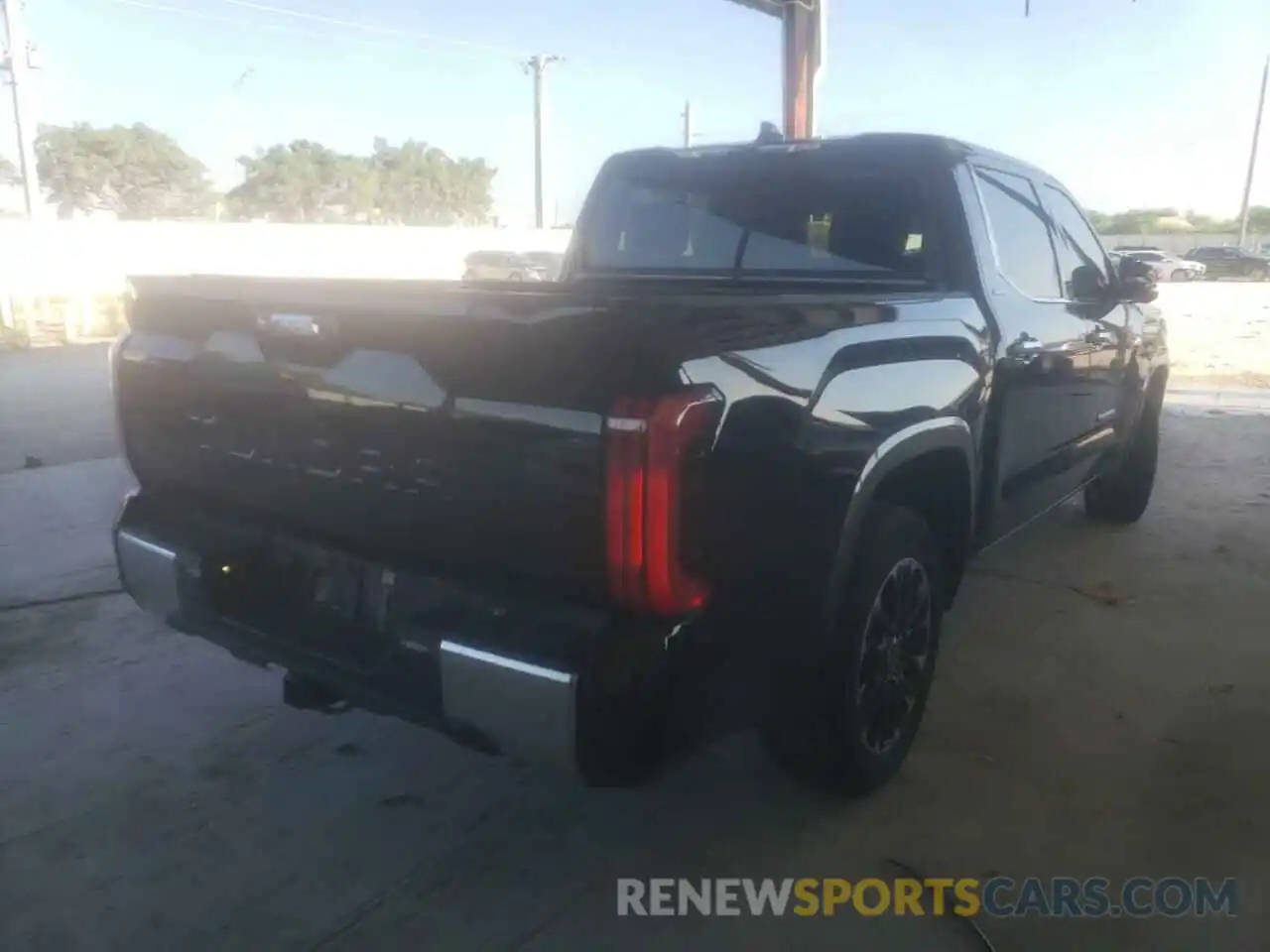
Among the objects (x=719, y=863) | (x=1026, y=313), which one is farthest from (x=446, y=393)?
(x=1026, y=313)

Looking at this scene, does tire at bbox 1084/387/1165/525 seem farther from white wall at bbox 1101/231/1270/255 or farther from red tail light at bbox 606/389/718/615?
white wall at bbox 1101/231/1270/255

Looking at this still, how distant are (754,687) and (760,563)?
0.31m

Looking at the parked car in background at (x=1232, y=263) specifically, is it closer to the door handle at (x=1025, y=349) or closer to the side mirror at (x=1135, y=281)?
the side mirror at (x=1135, y=281)

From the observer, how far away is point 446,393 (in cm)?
209

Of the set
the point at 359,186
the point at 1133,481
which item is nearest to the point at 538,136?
the point at 359,186

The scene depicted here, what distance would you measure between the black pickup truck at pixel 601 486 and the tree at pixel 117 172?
159 feet

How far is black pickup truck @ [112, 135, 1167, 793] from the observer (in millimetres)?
1945

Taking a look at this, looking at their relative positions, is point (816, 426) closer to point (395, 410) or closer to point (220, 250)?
point (395, 410)

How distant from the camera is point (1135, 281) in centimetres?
451

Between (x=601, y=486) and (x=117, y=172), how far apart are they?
50905 mm

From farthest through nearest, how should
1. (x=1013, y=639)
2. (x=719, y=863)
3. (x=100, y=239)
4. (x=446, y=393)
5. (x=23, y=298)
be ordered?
(x=100, y=239) → (x=23, y=298) → (x=1013, y=639) → (x=719, y=863) → (x=446, y=393)

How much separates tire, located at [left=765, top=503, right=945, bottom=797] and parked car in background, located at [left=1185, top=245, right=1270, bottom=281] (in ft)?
137

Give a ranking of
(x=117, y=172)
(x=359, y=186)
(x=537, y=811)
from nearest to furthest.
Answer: (x=537, y=811), (x=117, y=172), (x=359, y=186)

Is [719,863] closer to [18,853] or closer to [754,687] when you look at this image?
[754,687]
